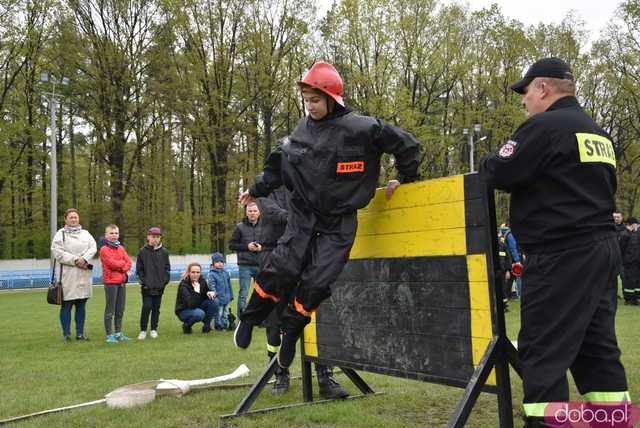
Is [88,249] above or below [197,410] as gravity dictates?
above

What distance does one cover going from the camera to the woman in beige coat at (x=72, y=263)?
966cm

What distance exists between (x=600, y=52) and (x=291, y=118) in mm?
17737

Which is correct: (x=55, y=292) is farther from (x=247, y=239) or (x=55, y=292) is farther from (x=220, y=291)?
(x=247, y=239)

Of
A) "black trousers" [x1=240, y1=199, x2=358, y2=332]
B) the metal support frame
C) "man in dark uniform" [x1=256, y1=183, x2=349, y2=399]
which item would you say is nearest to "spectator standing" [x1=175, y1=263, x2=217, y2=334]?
"man in dark uniform" [x1=256, y1=183, x2=349, y2=399]

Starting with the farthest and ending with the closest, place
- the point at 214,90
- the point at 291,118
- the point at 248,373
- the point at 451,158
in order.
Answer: the point at 451,158 < the point at 291,118 < the point at 214,90 < the point at 248,373

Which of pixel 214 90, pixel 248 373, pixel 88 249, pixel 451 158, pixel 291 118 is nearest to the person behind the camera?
pixel 248 373

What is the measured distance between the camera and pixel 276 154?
4.67 meters

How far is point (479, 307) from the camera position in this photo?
149 inches

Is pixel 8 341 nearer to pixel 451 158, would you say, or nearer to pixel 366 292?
pixel 366 292

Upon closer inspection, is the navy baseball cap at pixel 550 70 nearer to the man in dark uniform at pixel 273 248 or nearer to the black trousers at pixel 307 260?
the black trousers at pixel 307 260

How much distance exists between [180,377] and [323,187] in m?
3.54

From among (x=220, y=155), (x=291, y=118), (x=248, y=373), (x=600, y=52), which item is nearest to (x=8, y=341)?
(x=248, y=373)

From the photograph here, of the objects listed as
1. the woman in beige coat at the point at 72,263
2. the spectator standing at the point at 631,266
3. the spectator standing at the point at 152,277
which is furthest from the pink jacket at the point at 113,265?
the spectator standing at the point at 631,266

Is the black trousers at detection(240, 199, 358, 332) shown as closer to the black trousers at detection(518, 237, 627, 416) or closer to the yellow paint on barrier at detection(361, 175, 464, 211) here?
the yellow paint on barrier at detection(361, 175, 464, 211)
